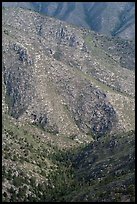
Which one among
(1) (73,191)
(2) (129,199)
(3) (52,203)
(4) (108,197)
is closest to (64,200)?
(3) (52,203)

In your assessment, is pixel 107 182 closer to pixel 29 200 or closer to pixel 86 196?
pixel 86 196

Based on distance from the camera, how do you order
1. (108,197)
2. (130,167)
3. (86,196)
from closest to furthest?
(108,197)
(86,196)
(130,167)

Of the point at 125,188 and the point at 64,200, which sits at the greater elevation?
the point at 125,188

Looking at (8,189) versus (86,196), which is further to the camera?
(8,189)

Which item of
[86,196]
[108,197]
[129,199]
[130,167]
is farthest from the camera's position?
[130,167]

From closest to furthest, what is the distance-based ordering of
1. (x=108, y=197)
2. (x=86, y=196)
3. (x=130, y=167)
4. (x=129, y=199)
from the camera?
(x=129, y=199), (x=108, y=197), (x=86, y=196), (x=130, y=167)

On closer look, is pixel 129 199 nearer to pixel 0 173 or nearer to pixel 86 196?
pixel 86 196

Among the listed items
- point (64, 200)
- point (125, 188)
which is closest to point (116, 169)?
point (64, 200)

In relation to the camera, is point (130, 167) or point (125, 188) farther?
point (130, 167)

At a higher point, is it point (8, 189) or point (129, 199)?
point (129, 199)
